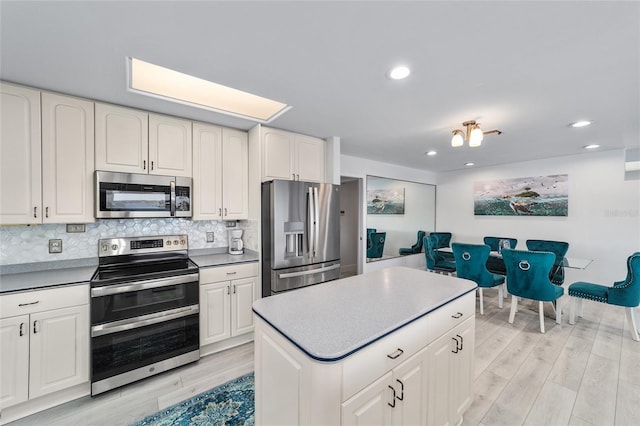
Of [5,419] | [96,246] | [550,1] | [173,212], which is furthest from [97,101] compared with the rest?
[550,1]

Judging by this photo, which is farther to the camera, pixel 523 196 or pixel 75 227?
pixel 523 196

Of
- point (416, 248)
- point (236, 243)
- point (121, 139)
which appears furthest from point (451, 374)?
point (416, 248)

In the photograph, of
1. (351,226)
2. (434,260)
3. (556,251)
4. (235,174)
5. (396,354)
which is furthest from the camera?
(351,226)

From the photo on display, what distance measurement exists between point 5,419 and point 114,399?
0.62 metres

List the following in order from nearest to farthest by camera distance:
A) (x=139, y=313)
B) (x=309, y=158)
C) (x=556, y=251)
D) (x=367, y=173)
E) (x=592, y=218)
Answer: (x=139, y=313), (x=309, y=158), (x=556, y=251), (x=592, y=218), (x=367, y=173)

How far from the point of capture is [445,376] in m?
1.51

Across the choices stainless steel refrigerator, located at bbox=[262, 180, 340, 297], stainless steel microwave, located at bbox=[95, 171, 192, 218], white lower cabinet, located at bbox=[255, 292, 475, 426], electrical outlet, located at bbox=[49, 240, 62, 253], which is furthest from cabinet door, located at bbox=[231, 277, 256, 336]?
electrical outlet, located at bbox=[49, 240, 62, 253]

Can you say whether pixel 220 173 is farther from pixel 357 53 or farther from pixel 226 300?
pixel 357 53

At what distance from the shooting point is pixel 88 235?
243 cm

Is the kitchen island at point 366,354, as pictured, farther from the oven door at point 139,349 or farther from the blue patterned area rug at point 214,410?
the oven door at point 139,349

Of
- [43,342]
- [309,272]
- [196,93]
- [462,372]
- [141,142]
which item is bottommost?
[462,372]

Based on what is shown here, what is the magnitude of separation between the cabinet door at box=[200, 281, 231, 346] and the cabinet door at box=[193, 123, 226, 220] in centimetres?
78

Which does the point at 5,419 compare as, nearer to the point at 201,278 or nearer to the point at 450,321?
the point at 201,278

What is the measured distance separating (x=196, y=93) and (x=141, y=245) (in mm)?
1633
